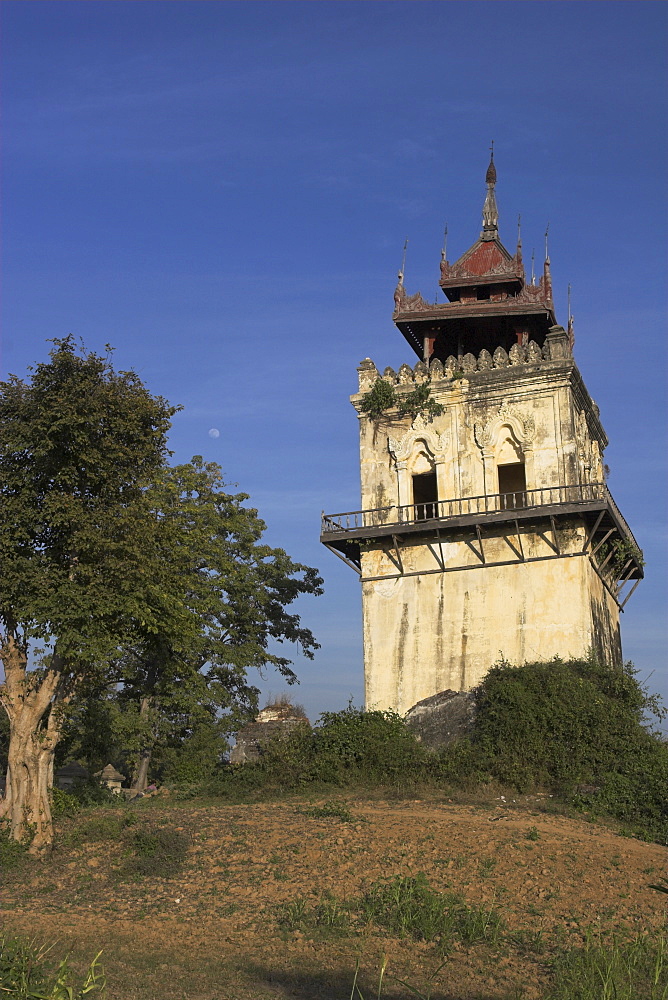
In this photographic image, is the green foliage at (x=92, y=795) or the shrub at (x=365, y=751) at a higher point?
the shrub at (x=365, y=751)

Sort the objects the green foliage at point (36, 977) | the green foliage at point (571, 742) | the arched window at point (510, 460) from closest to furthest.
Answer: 1. the green foliage at point (36, 977)
2. the green foliage at point (571, 742)
3. the arched window at point (510, 460)

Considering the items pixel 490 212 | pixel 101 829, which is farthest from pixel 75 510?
pixel 490 212

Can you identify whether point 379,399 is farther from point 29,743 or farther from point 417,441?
point 29,743

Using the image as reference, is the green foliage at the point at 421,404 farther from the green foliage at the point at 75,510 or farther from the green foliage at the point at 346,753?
the green foliage at the point at 75,510

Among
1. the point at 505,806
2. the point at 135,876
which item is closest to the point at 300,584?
the point at 505,806

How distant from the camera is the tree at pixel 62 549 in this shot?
19188mm

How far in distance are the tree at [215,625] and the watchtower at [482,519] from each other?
2.76 metres

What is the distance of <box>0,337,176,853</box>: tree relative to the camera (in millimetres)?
19188

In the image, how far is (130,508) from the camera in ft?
65.3

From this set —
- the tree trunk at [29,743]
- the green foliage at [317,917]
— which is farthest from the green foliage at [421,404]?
the green foliage at [317,917]

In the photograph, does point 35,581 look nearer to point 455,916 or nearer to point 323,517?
point 455,916

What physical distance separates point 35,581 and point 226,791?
8.79m

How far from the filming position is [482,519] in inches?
1183

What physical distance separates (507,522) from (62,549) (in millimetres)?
14376
